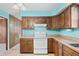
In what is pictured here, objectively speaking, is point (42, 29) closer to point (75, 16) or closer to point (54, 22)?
point (54, 22)

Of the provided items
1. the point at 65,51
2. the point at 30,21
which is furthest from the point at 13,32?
the point at 65,51

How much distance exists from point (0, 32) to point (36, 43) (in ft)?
17.7

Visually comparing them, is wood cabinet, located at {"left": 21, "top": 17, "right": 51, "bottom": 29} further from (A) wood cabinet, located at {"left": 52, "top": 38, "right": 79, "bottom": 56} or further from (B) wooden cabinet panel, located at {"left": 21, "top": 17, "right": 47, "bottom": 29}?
(A) wood cabinet, located at {"left": 52, "top": 38, "right": 79, "bottom": 56}

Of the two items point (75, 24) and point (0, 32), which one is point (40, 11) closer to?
point (75, 24)

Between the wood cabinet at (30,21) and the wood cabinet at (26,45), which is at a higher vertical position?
the wood cabinet at (30,21)

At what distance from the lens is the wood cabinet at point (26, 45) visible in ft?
19.5

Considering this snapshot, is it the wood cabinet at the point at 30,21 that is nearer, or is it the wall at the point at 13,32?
the wood cabinet at the point at 30,21

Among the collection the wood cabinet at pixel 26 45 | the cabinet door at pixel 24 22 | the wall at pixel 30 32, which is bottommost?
the wood cabinet at pixel 26 45

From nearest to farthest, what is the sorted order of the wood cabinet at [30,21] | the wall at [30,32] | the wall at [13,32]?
1. the wood cabinet at [30,21]
2. the wall at [30,32]
3. the wall at [13,32]

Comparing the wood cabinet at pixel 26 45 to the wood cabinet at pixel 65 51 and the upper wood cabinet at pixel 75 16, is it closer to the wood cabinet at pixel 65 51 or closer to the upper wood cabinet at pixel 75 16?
the wood cabinet at pixel 65 51

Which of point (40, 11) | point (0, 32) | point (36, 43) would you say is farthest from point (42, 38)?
point (0, 32)

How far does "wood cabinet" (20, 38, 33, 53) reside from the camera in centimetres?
593

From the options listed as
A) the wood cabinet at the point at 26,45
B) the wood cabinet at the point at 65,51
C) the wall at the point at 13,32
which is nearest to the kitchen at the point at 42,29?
the wood cabinet at the point at 26,45

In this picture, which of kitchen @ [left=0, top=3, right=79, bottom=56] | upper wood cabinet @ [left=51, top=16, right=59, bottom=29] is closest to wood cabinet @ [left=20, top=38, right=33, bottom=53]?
kitchen @ [left=0, top=3, right=79, bottom=56]
